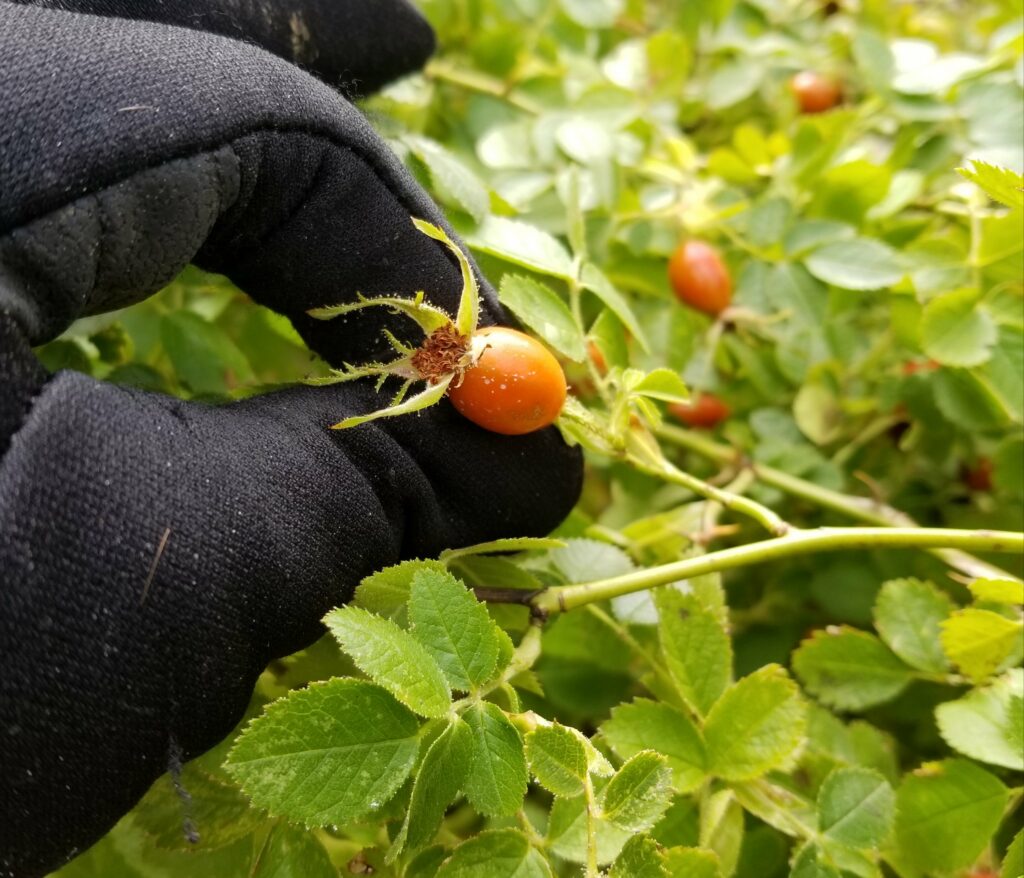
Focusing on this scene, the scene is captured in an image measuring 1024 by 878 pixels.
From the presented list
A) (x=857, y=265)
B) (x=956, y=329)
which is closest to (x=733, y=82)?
(x=857, y=265)

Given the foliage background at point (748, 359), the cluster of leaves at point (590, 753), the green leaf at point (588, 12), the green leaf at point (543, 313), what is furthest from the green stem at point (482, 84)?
the cluster of leaves at point (590, 753)

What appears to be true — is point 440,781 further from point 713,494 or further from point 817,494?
point 817,494

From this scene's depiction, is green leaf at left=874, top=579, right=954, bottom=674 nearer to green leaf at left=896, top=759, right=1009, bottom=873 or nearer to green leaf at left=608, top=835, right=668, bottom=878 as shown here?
green leaf at left=896, top=759, right=1009, bottom=873

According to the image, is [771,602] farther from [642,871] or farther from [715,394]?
[642,871]

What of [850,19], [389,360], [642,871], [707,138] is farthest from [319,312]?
[850,19]

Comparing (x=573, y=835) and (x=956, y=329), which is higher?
(x=956, y=329)

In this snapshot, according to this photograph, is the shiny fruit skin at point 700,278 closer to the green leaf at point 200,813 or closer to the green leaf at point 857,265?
the green leaf at point 857,265
